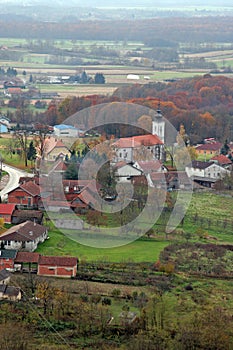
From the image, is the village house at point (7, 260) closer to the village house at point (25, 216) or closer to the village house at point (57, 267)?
the village house at point (57, 267)

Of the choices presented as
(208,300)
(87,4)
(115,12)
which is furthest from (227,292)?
(87,4)

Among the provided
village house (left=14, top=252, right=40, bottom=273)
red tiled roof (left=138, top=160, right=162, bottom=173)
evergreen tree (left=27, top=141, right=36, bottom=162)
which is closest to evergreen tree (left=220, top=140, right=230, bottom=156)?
red tiled roof (left=138, top=160, right=162, bottom=173)

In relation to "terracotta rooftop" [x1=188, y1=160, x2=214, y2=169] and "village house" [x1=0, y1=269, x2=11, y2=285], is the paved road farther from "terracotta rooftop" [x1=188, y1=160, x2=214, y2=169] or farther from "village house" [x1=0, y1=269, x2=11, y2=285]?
"village house" [x1=0, y1=269, x2=11, y2=285]

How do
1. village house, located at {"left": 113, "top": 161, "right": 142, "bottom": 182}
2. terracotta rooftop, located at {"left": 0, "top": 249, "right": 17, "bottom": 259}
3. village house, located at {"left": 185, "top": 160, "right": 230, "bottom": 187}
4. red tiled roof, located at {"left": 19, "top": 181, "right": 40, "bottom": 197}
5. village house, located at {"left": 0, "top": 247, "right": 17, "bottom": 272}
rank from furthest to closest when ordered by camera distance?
1. village house, located at {"left": 185, "top": 160, "right": 230, "bottom": 187}
2. village house, located at {"left": 113, "top": 161, "right": 142, "bottom": 182}
3. red tiled roof, located at {"left": 19, "top": 181, "right": 40, "bottom": 197}
4. terracotta rooftop, located at {"left": 0, "top": 249, "right": 17, "bottom": 259}
5. village house, located at {"left": 0, "top": 247, "right": 17, "bottom": 272}

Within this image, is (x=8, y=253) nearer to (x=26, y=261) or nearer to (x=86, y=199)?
(x=26, y=261)

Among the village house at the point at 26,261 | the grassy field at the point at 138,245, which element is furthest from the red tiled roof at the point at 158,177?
the village house at the point at 26,261
